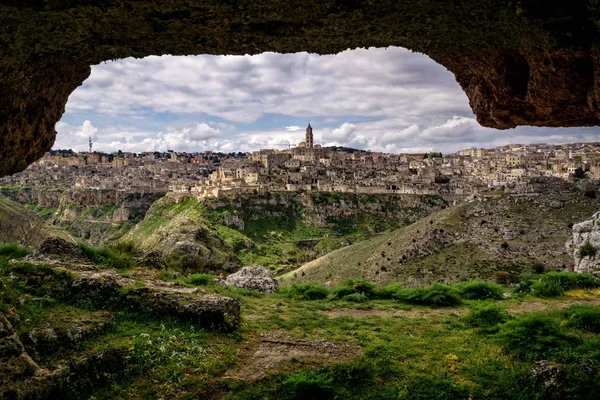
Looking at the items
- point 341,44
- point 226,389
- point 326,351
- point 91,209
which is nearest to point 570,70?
point 341,44

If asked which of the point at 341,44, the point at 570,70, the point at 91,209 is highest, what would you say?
the point at 341,44

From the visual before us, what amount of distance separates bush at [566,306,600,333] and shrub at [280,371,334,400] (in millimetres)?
5541

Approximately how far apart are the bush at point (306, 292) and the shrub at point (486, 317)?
4.54m

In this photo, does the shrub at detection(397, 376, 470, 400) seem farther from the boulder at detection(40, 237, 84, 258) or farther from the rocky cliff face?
the rocky cliff face

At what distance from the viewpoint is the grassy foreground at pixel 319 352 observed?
554cm

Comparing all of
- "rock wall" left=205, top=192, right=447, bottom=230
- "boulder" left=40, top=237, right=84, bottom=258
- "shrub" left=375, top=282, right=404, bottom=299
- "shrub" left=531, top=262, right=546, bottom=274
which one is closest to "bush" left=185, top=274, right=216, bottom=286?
"boulder" left=40, top=237, right=84, bottom=258

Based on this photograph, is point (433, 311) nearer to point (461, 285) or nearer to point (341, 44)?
point (461, 285)

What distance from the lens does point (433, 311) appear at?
10430 millimetres

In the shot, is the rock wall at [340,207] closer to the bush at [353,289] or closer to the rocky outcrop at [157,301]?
the bush at [353,289]

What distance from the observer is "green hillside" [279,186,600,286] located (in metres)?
33.2

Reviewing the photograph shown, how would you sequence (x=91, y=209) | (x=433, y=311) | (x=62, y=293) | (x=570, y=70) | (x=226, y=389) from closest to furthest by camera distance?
(x=570, y=70) → (x=226, y=389) → (x=62, y=293) → (x=433, y=311) → (x=91, y=209)

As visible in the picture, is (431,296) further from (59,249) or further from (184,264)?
(184,264)

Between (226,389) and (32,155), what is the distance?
4545 mm

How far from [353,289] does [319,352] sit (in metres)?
5.45
